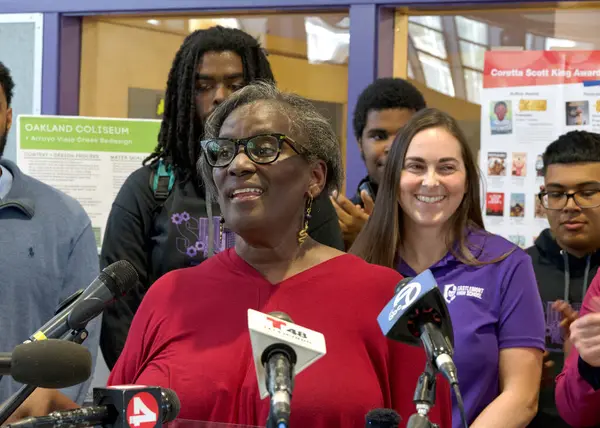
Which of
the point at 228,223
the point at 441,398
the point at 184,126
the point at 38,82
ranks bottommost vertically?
the point at 441,398

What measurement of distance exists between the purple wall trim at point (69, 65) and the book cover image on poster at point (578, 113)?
10.3 ft

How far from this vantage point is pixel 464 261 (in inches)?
146

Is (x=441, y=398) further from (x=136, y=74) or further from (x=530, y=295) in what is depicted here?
(x=136, y=74)

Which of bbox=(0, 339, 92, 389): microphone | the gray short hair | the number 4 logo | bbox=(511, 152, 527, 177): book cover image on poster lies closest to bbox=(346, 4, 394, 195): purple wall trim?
bbox=(511, 152, 527, 177): book cover image on poster

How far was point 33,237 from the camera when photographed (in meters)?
3.78

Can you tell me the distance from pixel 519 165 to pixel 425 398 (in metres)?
4.01

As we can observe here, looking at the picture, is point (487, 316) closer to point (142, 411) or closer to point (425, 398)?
point (425, 398)

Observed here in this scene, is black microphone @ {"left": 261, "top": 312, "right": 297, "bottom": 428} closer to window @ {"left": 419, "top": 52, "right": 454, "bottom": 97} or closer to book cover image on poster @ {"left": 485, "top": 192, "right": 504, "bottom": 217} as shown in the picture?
book cover image on poster @ {"left": 485, "top": 192, "right": 504, "bottom": 217}

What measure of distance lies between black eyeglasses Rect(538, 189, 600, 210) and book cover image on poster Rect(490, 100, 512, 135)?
1398mm

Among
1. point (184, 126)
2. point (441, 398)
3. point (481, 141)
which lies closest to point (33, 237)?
point (184, 126)

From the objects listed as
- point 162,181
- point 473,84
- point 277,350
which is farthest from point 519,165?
point 277,350

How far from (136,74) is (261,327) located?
16.7ft

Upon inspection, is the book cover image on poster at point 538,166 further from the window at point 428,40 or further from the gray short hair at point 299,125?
the gray short hair at point 299,125

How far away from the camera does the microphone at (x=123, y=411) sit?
173 centimetres
